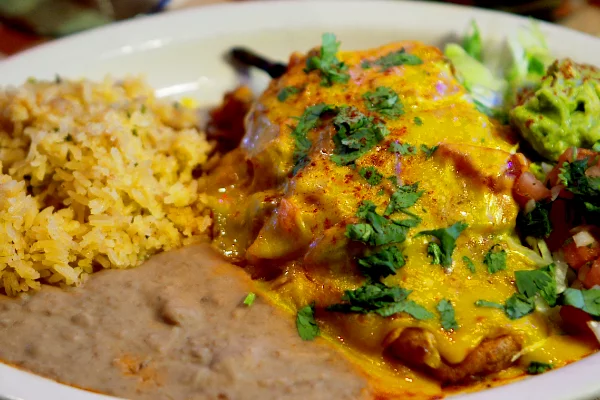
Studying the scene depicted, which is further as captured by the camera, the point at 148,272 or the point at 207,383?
the point at 148,272

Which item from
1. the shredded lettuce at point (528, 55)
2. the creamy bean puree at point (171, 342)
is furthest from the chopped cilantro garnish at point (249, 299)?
the shredded lettuce at point (528, 55)

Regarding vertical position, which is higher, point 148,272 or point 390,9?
point 390,9

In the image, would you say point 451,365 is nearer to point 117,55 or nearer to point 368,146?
point 368,146

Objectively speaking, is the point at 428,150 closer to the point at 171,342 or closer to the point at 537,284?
the point at 537,284

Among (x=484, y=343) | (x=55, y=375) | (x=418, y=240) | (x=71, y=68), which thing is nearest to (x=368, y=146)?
(x=418, y=240)

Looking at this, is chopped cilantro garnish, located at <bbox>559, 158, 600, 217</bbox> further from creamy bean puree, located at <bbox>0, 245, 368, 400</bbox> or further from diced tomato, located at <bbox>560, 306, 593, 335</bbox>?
creamy bean puree, located at <bbox>0, 245, 368, 400</bbox>

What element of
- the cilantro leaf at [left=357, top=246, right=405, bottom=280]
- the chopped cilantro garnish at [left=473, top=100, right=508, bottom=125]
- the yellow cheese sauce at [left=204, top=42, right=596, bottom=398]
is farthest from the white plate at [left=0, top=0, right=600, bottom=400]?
the cilantro leaf at [left=357, top=246, right=405, bottom=280]
